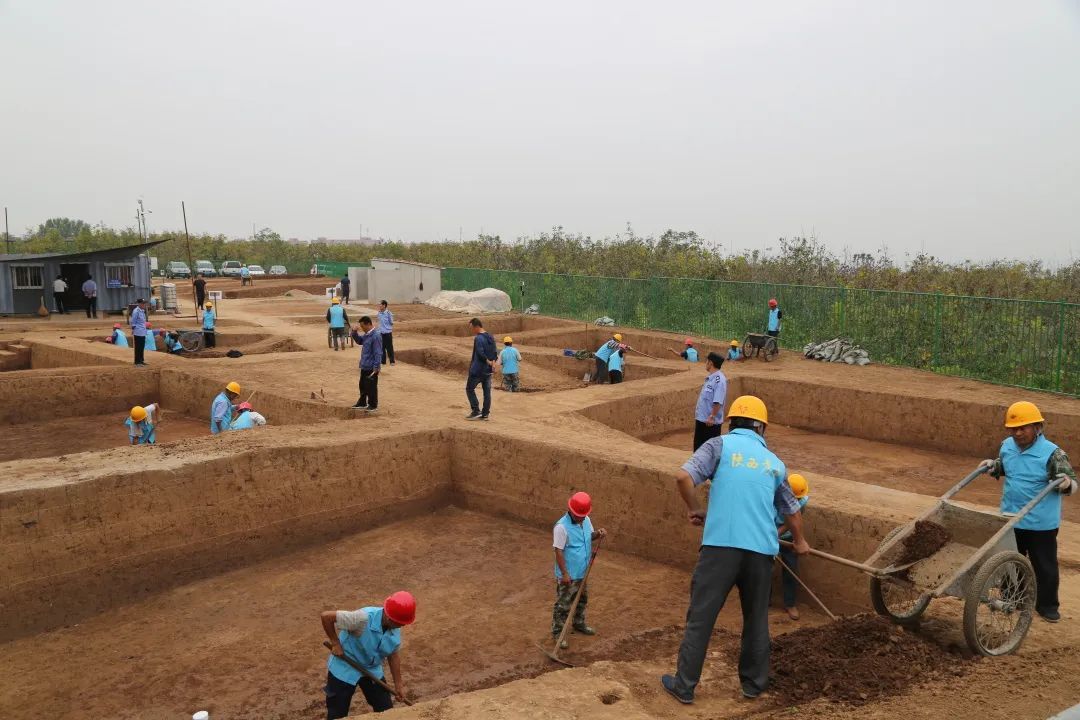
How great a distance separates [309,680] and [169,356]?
42.6 feet

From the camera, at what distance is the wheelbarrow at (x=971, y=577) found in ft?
15.3

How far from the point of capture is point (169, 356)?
17.3 metres

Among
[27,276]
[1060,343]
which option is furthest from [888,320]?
[27,276]

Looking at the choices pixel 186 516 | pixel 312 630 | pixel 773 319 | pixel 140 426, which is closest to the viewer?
pixel 312 630

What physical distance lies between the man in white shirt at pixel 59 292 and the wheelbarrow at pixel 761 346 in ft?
74.4

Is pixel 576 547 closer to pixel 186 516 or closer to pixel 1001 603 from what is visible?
pixel 1001 603

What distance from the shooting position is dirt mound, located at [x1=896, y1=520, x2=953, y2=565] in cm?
543

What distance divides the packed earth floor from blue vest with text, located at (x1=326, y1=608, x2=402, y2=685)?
578 mm

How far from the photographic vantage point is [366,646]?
5000 mm

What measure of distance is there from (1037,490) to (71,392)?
16.0 meters

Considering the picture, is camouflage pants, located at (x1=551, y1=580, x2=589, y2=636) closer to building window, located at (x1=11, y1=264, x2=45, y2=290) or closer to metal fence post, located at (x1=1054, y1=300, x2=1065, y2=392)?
metal fence post, located at (x1=1054, y1=300, x2=1065, y2=392)

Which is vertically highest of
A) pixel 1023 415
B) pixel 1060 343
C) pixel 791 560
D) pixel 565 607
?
pixel 1023 415

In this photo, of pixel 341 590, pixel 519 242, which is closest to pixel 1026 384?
pixel 341 590

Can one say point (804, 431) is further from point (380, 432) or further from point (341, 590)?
point (341, 590)
